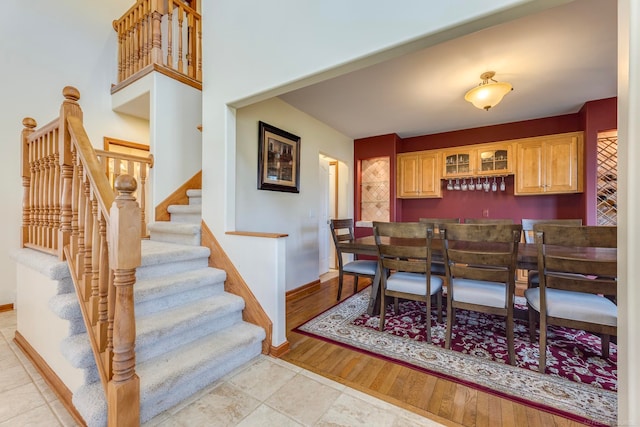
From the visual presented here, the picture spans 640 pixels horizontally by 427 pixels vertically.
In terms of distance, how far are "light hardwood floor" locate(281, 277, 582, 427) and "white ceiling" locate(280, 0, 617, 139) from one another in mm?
2458

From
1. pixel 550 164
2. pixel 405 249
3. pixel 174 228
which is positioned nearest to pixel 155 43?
pixel 174 228

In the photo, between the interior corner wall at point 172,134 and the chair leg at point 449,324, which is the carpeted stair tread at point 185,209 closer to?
the interior corner wall at point 172,134

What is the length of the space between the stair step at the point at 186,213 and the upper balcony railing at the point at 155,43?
4.88 ft

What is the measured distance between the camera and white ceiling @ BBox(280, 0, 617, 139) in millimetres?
1991

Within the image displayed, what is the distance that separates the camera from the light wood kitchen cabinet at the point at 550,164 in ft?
11.4

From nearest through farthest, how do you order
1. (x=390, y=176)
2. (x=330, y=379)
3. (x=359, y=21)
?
(x=359, y=21), (x=330, y=379), (x=390, y=176)

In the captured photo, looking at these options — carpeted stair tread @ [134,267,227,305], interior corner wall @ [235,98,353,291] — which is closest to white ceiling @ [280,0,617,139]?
interior corner wall @ [235,98,353,291]

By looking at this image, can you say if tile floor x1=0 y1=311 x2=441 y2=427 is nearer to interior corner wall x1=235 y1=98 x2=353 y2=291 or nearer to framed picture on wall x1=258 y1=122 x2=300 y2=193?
interior corner wall x1=235 y1=98 x2=353 y2=291

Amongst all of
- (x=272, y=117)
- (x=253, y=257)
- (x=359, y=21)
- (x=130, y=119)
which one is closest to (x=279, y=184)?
(x=272, y=117)

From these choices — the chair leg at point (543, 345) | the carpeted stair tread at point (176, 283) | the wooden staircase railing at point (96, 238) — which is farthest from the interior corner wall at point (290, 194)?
the chair leg at point (543, 345)

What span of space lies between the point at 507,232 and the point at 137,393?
2.29 meters

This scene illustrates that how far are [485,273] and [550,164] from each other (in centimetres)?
283

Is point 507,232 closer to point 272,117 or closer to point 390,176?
point 272,117

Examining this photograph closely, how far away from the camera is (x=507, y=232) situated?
1808mm
